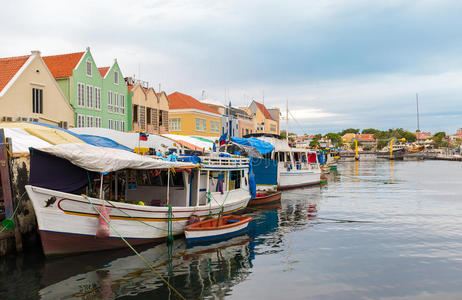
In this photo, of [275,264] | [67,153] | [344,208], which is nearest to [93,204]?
[67,153]

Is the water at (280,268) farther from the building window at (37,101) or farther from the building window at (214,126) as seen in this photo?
the building window at (214,126)

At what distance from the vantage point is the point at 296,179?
39.1 m

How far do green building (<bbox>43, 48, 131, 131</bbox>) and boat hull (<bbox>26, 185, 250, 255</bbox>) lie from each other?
24.0m

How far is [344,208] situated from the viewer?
26.8 metres

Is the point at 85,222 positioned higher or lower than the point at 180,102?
lower

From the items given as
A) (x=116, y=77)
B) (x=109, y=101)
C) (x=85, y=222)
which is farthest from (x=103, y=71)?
(x=85, y=222)

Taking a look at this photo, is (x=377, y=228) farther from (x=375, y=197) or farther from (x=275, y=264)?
(x=375, y=197)

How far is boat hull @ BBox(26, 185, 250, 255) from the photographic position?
12.2 meters

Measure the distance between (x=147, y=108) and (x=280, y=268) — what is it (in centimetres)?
3664

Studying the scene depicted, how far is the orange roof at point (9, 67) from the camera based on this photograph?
2847cm

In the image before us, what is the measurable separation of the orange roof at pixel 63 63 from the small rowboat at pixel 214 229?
25.2 meters

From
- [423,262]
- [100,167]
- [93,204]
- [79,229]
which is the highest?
[100,167]

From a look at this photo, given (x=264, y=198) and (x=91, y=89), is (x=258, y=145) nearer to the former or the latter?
(x=264, y=198)

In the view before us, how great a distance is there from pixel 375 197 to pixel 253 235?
1801 centimetres
